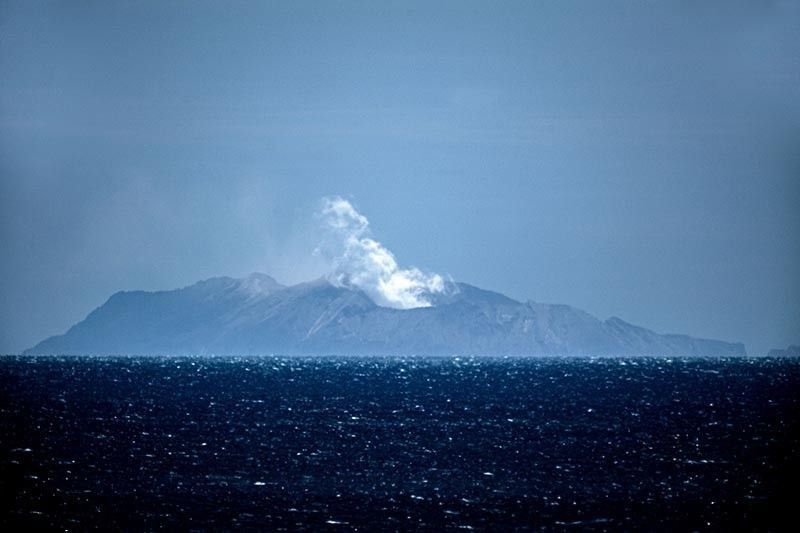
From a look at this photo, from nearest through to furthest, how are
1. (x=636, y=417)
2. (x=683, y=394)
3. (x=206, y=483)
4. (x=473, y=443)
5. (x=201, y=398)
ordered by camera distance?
(x=206, y=483)
(x=473, y=443)
(x=636, y=417)
(x=201, y=398)
(x=683, y=394)

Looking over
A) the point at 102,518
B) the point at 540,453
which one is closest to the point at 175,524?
the point at 102,518

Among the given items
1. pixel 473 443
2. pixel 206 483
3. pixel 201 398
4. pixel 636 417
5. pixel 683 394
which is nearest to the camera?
pixel 206 483

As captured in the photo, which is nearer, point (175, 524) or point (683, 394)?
point (175, 524)

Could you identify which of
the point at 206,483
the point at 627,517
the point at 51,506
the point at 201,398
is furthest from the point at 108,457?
the point at 201,398

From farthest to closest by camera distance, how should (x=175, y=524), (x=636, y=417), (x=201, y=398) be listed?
(x=201, y=398) < (x=636, y=417) < (x=175, y=524)

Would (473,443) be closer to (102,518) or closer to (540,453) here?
(540,453)

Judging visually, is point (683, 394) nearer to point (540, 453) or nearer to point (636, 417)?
point (636, 417)
